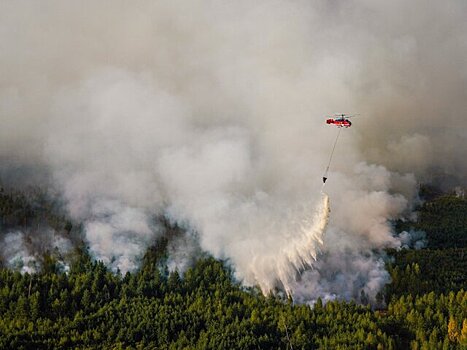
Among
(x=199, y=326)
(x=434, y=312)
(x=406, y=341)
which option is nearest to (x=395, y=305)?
(x=434, y=312)

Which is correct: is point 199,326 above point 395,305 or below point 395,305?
below

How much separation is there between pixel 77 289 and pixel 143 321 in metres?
31.2

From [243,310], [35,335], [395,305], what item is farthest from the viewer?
[395,305]

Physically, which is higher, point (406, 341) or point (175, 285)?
point (175, 285)

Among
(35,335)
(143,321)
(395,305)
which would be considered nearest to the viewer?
(35,335)

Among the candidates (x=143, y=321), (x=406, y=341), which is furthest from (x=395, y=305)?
(x=143, y=321)

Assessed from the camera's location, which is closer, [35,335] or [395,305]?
[35,335]

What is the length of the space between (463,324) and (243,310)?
60.8 metres

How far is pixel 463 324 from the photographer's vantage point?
16150 centimetres

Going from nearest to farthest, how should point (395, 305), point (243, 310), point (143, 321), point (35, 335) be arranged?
point (35, 335) → point (143, 321) → point (243, 310) → point (395, 305)

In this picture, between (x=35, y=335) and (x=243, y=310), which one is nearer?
(x=35, y=335)

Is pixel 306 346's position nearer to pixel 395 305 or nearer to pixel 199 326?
pixel 199 326

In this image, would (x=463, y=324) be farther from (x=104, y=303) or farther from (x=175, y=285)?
(x=104, y=303)

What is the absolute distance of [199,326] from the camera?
159 meters
